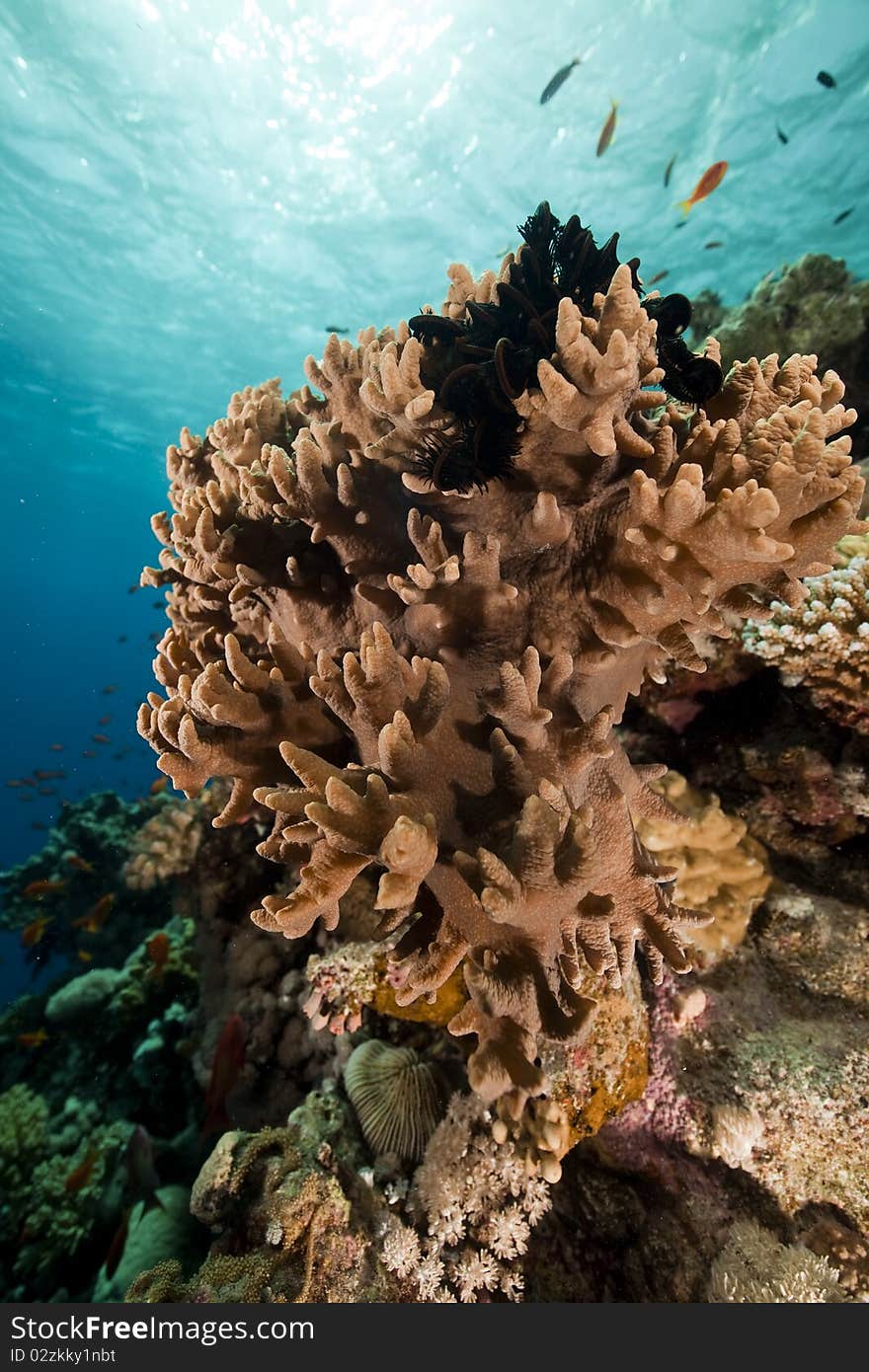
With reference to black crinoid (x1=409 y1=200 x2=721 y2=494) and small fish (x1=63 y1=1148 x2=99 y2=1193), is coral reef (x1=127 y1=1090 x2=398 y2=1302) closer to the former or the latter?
black crinoid (x1=409 y1=200 x2=721 y2=494)

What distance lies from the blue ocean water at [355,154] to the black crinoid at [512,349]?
16309mm

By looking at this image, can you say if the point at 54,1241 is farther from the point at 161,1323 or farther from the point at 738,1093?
the point at 738,1093

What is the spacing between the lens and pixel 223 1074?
13.3 feet

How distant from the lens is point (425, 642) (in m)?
2.47

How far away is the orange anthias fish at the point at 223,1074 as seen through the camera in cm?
405

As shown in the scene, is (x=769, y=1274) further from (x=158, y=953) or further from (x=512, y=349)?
(x=158, y=953)

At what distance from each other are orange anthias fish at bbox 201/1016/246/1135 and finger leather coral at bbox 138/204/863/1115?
2.68 meters

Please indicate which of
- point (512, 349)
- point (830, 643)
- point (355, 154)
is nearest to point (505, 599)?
point (512, 349)

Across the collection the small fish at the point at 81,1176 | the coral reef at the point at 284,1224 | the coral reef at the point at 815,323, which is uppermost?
the coral reef at the point at 815,323

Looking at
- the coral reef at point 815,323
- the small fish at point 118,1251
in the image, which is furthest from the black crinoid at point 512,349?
the small fish at point 118,1251

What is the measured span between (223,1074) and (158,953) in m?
4.43

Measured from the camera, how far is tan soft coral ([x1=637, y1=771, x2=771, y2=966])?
11.4ft

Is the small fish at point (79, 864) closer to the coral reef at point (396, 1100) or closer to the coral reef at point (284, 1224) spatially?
the coral reef at point (284, 1224)

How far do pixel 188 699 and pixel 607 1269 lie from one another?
319cm
